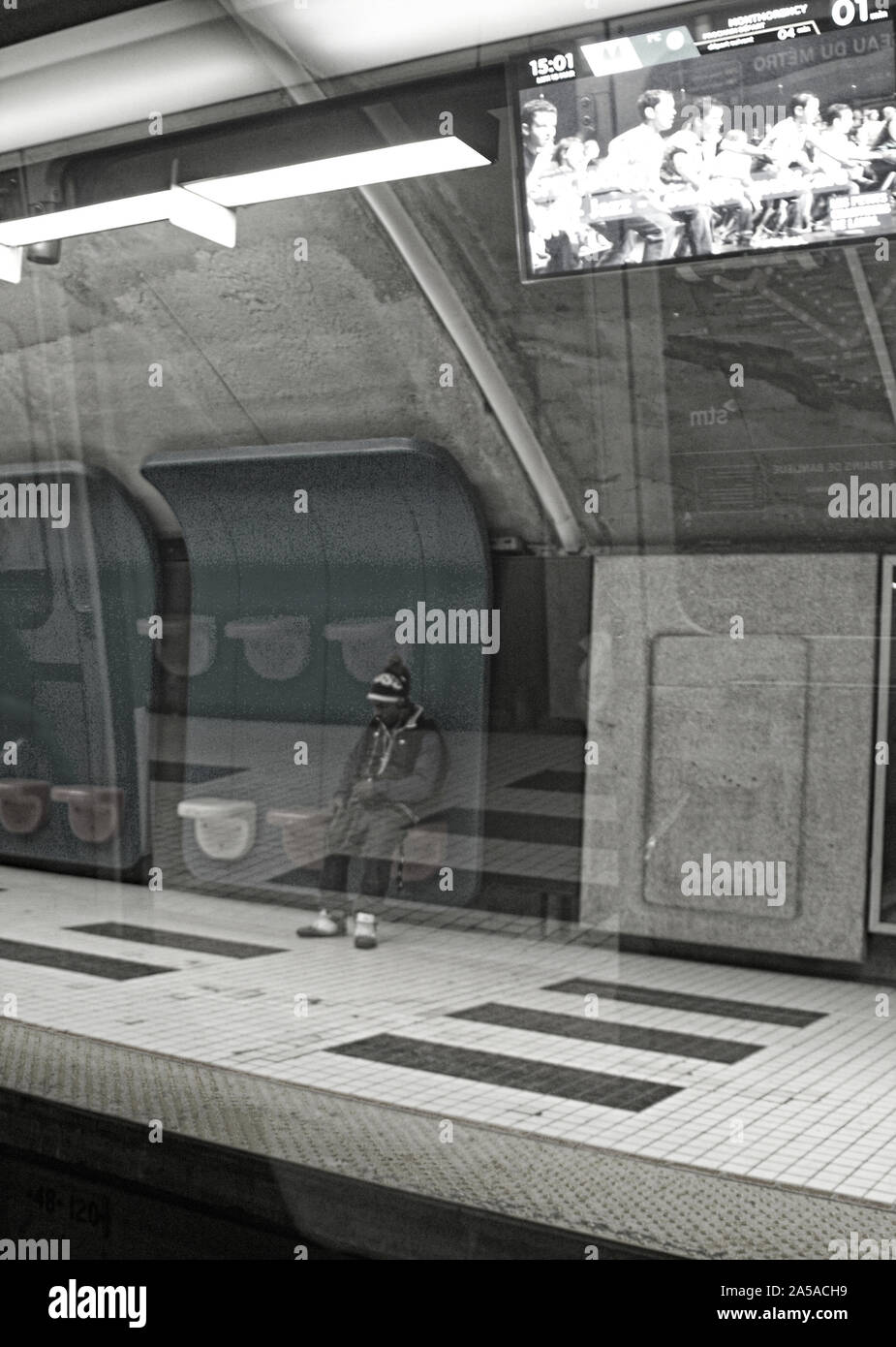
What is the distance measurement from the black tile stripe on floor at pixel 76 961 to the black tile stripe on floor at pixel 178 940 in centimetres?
7

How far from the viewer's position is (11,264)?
145 inches

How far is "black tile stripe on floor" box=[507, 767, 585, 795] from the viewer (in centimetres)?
336

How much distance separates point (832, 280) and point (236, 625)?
1638mm

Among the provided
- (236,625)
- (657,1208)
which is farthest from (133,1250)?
(236,625)

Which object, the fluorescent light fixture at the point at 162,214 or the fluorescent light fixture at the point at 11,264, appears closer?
the fluorescent light fixture at the point at 162,214

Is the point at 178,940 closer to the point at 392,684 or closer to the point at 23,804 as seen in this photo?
the point at 23,804

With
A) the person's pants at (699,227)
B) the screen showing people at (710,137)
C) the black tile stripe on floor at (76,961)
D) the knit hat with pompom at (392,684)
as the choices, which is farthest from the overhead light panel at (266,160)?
the black tile stripe on floor at (76,961)

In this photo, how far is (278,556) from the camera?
11.6 feet

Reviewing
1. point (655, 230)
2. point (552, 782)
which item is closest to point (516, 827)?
point (552, 782)

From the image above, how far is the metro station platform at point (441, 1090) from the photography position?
98.1 inches

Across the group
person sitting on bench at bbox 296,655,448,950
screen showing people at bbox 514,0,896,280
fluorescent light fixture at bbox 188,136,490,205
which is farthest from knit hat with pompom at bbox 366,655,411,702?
fluorescent light fixture at bbox 188,136,490,205

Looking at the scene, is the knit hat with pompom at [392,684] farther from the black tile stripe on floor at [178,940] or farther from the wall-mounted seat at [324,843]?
the black tile stripe on floor at [178,940]
